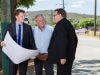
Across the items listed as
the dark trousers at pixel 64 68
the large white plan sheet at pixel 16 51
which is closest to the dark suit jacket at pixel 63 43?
the dark trousers at pixel 64 68

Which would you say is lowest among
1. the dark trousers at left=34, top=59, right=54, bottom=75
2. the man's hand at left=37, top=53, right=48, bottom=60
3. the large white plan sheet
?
the dark trousers at left=34, top=59, right=54, bottom=75

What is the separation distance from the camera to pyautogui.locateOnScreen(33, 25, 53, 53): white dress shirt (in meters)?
8.57

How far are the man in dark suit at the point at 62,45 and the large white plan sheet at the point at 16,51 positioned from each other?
0.48m

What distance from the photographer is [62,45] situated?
7.57 meters

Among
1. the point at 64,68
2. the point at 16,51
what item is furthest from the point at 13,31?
the point at 64,68

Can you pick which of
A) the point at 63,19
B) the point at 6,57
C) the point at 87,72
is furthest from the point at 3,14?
the point at 87,72

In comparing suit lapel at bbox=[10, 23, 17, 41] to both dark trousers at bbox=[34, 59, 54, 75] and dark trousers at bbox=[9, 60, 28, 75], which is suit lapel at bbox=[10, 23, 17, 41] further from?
dark trousers at bbox=[34, 59, 54, 75]

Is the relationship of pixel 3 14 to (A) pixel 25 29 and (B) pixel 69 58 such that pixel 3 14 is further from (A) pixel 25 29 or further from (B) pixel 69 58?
(B) pixel 69 58

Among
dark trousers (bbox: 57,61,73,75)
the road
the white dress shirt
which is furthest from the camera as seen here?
the road

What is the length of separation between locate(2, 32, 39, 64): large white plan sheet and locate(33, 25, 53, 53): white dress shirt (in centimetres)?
44

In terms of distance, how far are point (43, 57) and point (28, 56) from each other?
51 cm

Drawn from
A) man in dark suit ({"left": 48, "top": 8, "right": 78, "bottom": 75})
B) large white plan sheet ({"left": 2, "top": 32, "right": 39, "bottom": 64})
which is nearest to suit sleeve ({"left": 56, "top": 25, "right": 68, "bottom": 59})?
man in dark suit ({"left": 48, "top": 8, "right": 78, "bottom": 75})

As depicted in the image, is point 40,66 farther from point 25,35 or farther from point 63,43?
point 63,43

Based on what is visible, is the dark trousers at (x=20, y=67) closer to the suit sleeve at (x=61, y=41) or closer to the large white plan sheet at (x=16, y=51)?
the large white plan sheet at (x=16, y=51)
